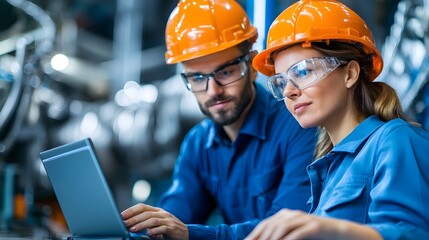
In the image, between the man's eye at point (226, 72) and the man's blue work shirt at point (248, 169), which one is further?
the man's eye at point (226, 72)

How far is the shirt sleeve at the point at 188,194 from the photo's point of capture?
2.35 meters

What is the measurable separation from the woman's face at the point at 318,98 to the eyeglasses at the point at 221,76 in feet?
2.15

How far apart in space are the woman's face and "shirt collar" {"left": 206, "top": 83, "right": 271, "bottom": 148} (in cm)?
68

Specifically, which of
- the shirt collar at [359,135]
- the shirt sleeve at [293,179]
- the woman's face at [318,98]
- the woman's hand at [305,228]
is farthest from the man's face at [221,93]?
the woman's hand at [305,228]

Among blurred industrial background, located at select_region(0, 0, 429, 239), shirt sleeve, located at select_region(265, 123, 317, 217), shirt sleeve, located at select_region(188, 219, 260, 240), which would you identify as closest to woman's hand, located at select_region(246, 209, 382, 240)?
shirt sleeve, located at select_region(188, 219, 260, 240)

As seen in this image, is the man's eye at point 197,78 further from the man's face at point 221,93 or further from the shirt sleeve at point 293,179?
the shirt sleeve at point 293,179

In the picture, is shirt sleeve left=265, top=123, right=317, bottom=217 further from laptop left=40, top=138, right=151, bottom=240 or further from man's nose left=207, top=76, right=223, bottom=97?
laptop left=40, top=138, right=151, bottom=240

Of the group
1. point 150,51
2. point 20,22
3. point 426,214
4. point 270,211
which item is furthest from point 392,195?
point 150,51

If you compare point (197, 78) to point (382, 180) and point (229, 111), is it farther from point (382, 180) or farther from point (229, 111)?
point (382, 180)

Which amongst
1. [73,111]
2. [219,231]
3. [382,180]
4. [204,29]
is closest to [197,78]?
[204,29]

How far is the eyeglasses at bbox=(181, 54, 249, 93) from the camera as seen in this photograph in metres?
2.25

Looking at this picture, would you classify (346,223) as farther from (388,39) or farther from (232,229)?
(388,39)

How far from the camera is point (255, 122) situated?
2.31m

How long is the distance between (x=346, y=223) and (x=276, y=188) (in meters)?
1.07
